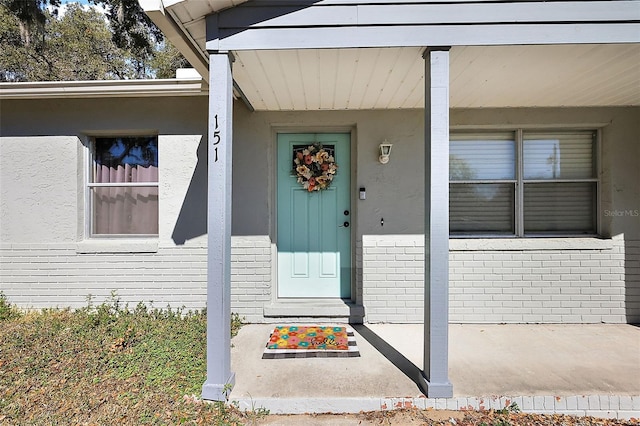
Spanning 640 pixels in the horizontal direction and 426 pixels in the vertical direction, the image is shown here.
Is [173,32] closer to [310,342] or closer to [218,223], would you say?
[218,223]

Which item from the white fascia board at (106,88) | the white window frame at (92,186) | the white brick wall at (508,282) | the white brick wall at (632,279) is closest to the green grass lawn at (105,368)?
the white window frame at (92,186)

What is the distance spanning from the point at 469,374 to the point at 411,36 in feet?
8.32

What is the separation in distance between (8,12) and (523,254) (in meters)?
12.9

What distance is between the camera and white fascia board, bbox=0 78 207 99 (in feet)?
11.8

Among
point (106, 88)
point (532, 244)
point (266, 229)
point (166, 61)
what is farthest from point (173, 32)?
point (166, 61)

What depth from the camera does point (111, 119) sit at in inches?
154

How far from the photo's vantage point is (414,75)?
9.53 feet

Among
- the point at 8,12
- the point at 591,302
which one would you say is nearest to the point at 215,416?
the point at 591,302

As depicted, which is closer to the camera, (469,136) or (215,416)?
(215,416)

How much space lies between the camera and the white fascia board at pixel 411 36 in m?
2.29

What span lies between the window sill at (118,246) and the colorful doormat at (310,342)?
5.66 feet

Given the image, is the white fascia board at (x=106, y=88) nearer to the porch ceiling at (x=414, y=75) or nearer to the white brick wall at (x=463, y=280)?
the porch ceiling at (x=414, y=75)

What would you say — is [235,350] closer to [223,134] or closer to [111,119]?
[223,134]

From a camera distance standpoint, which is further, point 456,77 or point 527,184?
point 527,184
